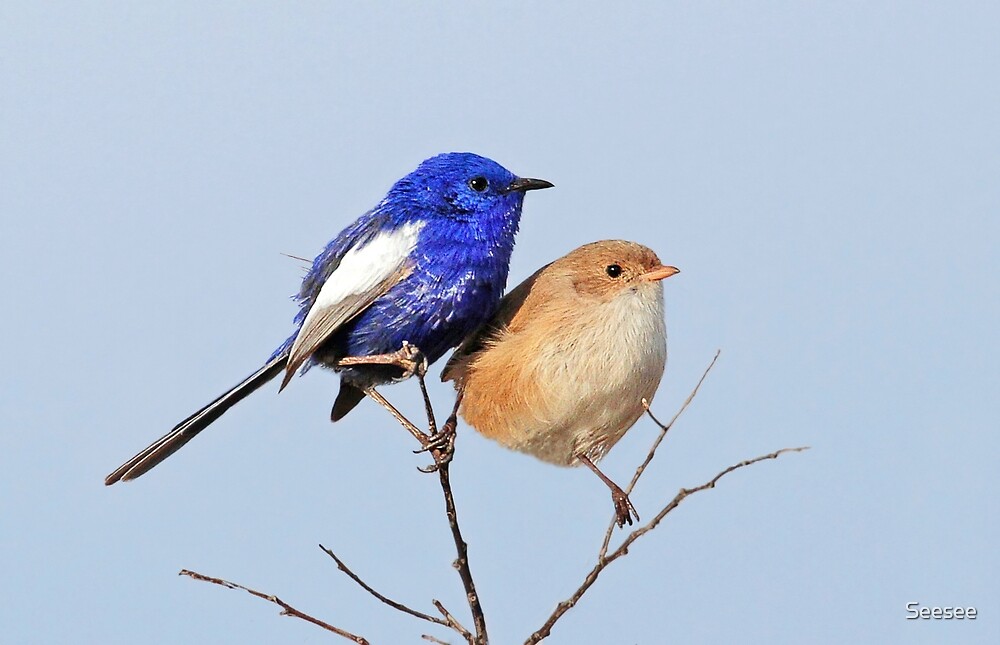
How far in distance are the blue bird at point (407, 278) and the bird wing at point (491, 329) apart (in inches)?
2.0

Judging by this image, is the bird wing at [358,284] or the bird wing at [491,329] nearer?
the bird wing at [358,284]

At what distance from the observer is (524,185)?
385cm

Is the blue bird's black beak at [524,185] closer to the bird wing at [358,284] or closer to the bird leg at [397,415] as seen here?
the bird wing at [358,284]

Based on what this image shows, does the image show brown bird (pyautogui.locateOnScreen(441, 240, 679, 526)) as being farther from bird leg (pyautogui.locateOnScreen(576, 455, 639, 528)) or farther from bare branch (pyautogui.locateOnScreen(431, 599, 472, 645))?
bare branch (pyautogui.locateOnScreen(431, 599, 472, 645))

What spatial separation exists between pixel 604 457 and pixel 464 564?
89 centimetres

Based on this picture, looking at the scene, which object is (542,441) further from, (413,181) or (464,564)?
(413,181)

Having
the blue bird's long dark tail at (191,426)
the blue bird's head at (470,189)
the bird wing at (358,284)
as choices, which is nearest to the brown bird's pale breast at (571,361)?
the blue bird's head at (470,189)

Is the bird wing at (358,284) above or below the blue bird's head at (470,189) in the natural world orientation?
below

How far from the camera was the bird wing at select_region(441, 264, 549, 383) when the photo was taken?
12.5 ft

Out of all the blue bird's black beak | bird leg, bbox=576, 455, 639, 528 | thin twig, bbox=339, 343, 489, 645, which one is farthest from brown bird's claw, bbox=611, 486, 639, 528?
the blue bird's black beak

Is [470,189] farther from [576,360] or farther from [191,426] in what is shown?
[191,426]

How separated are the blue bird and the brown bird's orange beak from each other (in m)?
0.52

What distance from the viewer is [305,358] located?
3750 millimetres

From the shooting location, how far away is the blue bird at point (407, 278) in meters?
3.70
